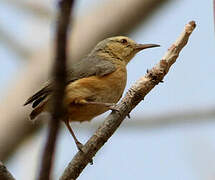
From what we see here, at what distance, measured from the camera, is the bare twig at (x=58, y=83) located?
1.12 m

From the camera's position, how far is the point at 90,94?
4.33 meters

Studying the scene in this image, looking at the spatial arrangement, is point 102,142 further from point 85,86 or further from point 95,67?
point 95,67

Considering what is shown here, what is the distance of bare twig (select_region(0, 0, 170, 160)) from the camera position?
6.36 m

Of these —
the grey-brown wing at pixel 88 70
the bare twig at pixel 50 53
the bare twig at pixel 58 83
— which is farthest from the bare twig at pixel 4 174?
the bare twig at pixel 50 53

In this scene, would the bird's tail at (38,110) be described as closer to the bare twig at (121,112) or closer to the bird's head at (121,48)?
the bare twig at (121,112)

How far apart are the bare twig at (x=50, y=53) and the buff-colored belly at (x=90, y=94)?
2.09m

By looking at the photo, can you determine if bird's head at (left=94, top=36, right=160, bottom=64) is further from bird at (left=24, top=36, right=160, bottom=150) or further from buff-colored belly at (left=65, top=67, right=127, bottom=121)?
buff-colored belly at (left=65, top=67, right=127, bottom=121)

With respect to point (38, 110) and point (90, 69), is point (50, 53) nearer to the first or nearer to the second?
point (90, 69)

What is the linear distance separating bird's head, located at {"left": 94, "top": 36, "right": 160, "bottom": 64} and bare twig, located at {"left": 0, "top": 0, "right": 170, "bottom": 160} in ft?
3.51

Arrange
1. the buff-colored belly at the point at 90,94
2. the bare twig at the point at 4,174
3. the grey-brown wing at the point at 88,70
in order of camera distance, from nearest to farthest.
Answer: the bare twig at the point at 4,174, the grey-brown wing at the point at 88,70, the buff-colored belly at the point at 90,94

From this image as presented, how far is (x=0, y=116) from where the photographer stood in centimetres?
649

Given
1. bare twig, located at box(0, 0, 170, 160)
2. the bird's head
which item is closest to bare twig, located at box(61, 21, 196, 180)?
the bird's head

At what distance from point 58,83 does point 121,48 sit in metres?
4.32

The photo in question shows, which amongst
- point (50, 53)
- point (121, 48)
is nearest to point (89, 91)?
point (121, 48)
